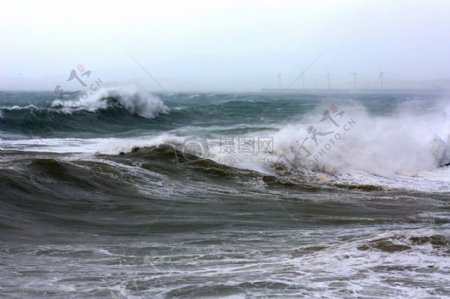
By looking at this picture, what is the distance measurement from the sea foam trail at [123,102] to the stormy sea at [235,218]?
14939 mm

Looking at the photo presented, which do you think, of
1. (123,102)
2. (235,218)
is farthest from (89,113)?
(235,218)

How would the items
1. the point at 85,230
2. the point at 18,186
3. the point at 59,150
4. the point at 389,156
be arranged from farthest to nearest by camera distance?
the point at 59,150 < the point at 389,156 < the point at 18,186 < the point at 85,230

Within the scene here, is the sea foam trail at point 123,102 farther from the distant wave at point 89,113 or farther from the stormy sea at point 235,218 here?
the stormy sea at point 235,218

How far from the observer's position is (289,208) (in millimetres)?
8703

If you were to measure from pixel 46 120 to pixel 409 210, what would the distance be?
65.6ft

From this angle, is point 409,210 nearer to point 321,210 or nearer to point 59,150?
point 321,210

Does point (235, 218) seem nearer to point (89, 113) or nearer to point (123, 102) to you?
point (89, 113)

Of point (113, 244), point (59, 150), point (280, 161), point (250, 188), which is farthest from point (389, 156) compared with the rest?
point (113, 244)

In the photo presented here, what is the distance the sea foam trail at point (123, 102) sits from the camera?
32.1 metres

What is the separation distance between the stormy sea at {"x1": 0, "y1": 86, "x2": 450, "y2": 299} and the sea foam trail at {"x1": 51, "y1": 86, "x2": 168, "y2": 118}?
14.9 meters

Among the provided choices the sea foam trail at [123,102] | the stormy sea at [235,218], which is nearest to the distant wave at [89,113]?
the sea foam trail at [123,102]

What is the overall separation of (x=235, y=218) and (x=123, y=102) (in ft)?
85.3

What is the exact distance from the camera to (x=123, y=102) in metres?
32.9

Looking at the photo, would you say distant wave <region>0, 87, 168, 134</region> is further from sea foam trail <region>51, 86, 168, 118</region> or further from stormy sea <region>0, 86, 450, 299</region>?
stormy sea <region>0, 86, 450, 299</region>
